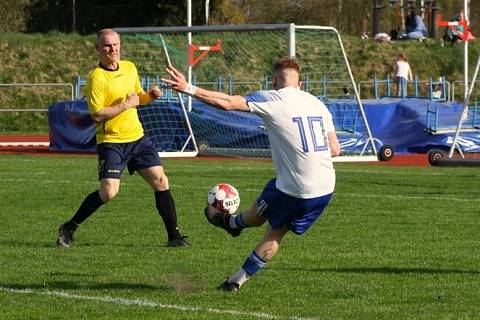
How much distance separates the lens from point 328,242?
1144cm

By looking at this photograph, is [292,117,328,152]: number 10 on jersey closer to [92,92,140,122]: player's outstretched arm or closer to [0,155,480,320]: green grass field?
[0,155,480,320]: green grass field

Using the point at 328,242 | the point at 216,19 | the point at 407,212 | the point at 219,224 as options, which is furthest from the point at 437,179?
the point at 216,19

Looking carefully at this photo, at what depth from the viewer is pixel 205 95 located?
26.4 feet

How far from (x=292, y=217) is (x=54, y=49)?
3664 cm

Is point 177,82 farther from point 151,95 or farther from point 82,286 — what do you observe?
point 151,95

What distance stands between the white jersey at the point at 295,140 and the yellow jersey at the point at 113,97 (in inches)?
114

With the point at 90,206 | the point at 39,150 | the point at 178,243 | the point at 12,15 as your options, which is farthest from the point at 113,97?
the point at 12,15

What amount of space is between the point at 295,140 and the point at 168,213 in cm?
328

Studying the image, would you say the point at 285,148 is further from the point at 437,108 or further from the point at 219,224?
the point at 437,108

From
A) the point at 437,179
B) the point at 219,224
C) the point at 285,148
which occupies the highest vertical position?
the point at 285,148

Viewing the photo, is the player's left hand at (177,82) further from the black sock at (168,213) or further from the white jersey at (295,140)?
the black sock at (168,213)

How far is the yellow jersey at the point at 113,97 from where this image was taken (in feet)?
35.7

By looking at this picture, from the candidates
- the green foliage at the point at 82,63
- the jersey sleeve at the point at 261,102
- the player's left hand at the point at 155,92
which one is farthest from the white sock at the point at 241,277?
the green foliage at the point at 82,63

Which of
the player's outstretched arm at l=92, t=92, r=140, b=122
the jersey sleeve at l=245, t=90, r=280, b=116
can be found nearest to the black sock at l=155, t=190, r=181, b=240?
the player's outstretched arm at l=92, t=92, r=140, b=122
